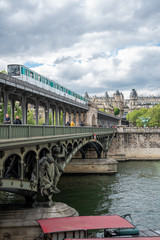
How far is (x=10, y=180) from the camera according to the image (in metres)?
14.3

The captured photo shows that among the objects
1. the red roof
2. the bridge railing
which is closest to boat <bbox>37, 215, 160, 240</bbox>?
the red roof

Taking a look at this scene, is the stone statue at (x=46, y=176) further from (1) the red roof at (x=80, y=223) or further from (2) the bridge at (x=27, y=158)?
(1) the red roof at (x=80, y=223)

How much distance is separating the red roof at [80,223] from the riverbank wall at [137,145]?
1794 inches

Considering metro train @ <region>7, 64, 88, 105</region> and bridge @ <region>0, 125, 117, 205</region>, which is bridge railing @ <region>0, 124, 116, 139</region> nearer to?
bridge @ <region>0, 125, 117, 205</region>

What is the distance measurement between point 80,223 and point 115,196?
13758 mm

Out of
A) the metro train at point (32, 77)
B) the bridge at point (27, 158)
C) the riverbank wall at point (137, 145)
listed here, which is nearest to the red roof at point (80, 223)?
the bridge at point (27, 158)

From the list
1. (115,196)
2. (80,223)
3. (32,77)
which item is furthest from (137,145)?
(80,223)

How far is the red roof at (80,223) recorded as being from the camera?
48.9 feet

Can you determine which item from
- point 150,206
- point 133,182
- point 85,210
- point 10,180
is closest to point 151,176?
point 133,182

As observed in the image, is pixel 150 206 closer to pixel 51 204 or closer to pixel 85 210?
pixel 85 210

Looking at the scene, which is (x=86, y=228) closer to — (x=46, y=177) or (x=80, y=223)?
(x=80, y=223)

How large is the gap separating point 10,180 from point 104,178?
26.3 meters

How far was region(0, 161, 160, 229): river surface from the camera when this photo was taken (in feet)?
77.8

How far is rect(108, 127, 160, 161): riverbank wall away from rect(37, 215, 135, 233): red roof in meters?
45.6
